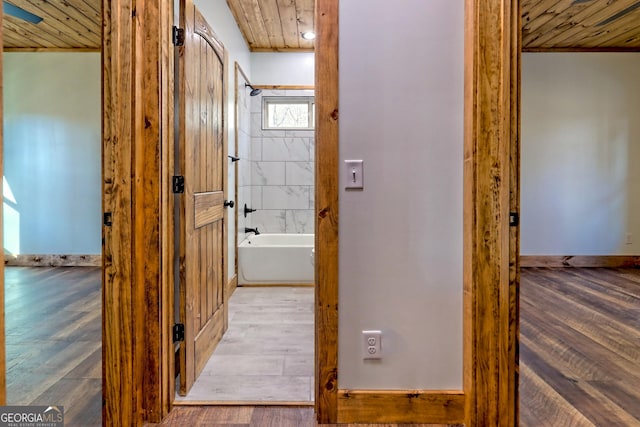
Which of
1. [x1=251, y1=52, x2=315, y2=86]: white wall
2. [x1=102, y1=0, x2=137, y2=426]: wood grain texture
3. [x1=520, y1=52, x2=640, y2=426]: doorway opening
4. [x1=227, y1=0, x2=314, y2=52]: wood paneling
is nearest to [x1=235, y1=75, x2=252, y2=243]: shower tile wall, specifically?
[x1=251, y1=52, x2=315, y2=86]: white wall

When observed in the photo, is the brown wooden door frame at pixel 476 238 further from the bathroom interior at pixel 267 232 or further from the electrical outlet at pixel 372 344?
the bathroom interior at pixel 267 232

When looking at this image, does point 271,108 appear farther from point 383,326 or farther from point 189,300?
point 383,326

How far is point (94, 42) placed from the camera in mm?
4828

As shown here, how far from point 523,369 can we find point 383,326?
109cm

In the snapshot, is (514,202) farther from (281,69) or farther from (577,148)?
(577,148)

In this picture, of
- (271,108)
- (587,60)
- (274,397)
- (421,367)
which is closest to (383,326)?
(421,367)

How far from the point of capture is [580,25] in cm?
421

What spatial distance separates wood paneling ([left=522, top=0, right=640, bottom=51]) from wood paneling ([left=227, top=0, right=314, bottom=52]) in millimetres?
2062

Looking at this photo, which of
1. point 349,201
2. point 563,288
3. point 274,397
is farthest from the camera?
point 563,288

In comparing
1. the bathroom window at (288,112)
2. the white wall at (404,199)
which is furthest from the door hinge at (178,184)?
the bathroom window at (288,112)

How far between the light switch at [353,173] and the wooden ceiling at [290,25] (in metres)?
2.56

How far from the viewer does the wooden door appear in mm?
1931

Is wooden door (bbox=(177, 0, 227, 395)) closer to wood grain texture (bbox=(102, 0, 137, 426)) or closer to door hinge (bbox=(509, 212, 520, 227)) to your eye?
wood grain texture (bbox=(102, 0, 137, 426))

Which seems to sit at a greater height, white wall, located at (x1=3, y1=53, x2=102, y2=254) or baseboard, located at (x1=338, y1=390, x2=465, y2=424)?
white wall, located at (x1=3, y1=53, x2=102, y2=254)
